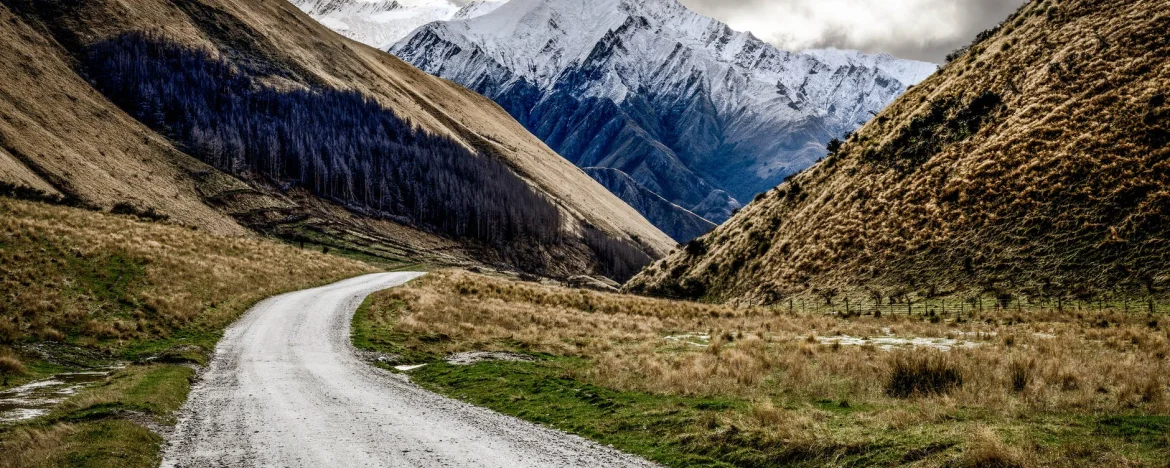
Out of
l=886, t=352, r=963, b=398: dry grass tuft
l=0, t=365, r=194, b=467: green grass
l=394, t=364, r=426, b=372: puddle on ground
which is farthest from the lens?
l=394, t=364, r=426, b=372: puddle on ground

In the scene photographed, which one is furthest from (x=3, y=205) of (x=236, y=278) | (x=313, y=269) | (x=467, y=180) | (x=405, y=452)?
(x=467, y=180)

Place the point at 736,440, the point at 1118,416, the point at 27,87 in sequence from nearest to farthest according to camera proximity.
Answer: the point at 1118,416 → the point at 736,440 → the point at 27,87

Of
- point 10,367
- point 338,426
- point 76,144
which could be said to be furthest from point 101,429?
point 76,144

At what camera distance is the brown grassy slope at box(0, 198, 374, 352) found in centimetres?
2397

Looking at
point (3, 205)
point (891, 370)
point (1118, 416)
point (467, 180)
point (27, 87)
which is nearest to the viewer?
point (1118, 416)

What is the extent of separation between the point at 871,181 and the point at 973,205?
10261mm

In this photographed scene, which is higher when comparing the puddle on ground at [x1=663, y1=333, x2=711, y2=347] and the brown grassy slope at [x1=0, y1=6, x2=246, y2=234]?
the brown grassy slope at [x1=0, y1=6, x2=246, y2=234]

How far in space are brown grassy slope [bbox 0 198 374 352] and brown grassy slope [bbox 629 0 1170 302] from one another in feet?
125

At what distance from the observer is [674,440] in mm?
12500

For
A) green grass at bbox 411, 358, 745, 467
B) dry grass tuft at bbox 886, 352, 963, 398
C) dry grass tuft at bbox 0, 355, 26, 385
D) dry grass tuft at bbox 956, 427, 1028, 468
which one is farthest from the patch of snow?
dry grass tuft at bbox 956, 427, 1028, 468

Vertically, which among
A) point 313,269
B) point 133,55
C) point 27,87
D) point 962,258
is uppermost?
point 133,55

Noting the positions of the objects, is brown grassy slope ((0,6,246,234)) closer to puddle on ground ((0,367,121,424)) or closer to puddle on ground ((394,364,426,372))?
puddle on ground ((0,367,121,424))

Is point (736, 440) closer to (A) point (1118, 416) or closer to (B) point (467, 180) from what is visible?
(A) point (1118, 416)

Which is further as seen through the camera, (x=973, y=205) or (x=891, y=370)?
(x=973, y=205)
